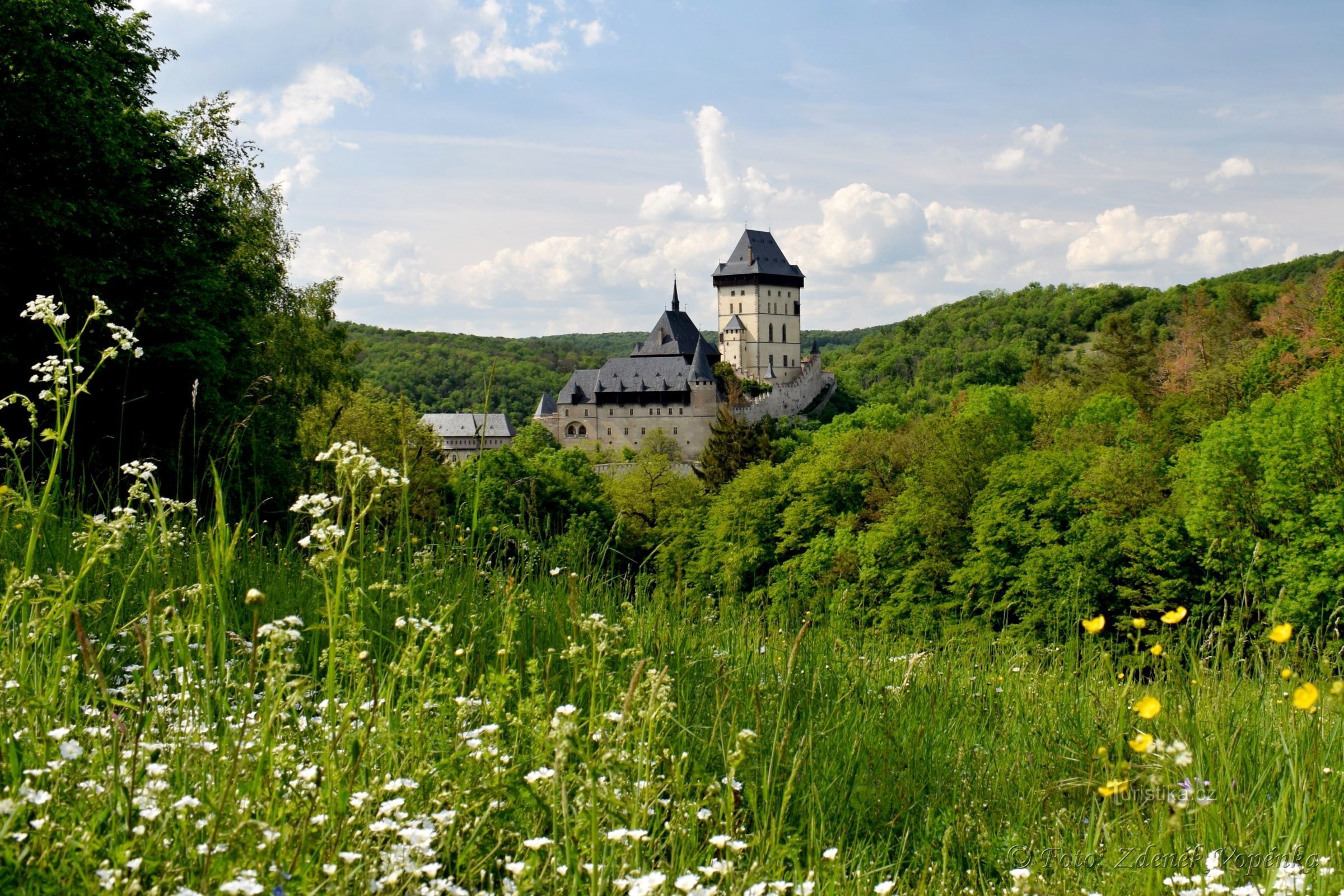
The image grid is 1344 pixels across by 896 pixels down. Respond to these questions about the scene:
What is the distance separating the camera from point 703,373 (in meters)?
92.1

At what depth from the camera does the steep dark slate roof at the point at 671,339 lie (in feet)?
320

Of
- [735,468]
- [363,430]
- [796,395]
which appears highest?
[796,395]

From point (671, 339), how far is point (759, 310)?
1548cm

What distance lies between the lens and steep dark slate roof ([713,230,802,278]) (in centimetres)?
11175

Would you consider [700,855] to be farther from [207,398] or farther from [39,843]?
[207,398]

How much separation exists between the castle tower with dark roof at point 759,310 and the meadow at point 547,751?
342 ft

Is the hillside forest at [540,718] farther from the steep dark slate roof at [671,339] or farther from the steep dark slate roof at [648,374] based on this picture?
the steep dark slate roof at [671,339]

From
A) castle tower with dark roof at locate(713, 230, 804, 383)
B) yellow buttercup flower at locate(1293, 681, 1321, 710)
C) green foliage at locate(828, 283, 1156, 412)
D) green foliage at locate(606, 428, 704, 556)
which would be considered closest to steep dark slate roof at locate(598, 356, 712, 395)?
castle tower with dark roof at locate(713, 230, 804, 383)

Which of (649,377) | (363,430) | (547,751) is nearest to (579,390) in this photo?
(649,377)

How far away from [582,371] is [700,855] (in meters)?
95.2

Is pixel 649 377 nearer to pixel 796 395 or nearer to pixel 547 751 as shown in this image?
pixel 796 395

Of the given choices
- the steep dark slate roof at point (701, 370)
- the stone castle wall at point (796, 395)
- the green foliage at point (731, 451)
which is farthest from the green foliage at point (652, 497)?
the stone castle wall at point (796, 395)

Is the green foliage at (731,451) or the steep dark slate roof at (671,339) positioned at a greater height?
the steep dark slate roof at (671,339)

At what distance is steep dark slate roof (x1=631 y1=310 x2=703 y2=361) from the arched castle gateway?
0.09 meters
